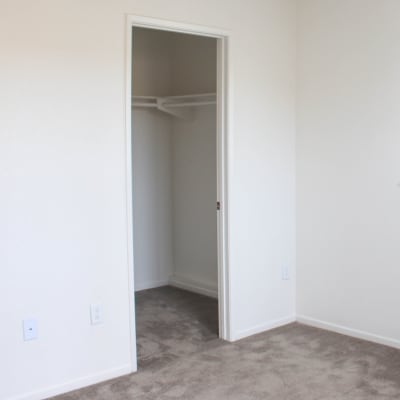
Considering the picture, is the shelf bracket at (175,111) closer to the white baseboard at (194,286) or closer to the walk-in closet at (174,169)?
the walk-in closet at (174,169)

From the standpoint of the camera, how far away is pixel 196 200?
5.25 metres

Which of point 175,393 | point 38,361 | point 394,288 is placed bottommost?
point 175,393

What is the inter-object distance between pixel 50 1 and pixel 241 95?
150 centimetres

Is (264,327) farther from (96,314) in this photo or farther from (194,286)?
(96,314)

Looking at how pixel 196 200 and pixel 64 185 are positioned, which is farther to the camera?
pixel 196 200

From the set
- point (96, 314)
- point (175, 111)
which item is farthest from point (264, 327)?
point (175, 111)

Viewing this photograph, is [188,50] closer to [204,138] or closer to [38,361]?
[204,138]

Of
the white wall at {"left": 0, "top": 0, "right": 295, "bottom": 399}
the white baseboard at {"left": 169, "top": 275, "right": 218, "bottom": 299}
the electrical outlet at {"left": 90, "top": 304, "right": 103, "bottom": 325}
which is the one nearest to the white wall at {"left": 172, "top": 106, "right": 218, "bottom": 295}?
the white baseboard at {"left": 169, "top": 275, "right": 218, "bottom": 299}

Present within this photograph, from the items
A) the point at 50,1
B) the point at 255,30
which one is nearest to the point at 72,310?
the point at 50,1

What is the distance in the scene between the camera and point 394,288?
11.8ft

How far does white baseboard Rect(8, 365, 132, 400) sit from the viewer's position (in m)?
2.91

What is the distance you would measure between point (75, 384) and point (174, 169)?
2828 millimetres

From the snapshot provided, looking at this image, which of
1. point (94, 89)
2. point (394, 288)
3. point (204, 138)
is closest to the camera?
point (94, 89)

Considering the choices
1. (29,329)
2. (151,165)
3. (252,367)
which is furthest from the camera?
(151,165)
